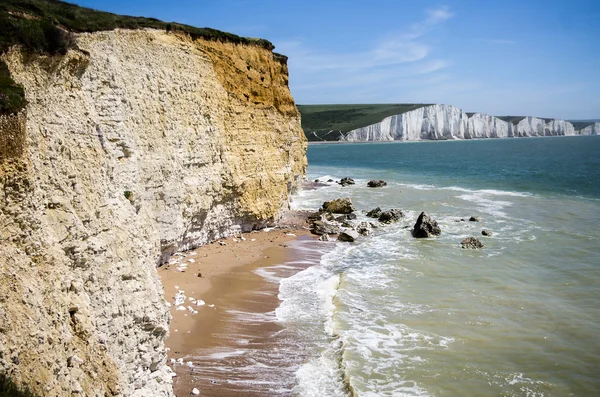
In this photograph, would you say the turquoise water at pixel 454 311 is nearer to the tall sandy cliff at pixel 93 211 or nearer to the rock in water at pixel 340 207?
the rock in water at pixel 340 207

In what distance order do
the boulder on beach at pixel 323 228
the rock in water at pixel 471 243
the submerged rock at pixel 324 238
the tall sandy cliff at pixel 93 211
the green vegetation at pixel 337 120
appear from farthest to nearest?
the green vegetation at pixel 337 120
the boulder on beach at pixel 323 228
the submerged rock at pixel 324 238
the rock in water at pixel 471 243
the tall sandy cliff at pixel 93 211

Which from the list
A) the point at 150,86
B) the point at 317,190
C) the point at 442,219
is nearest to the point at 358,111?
the point at 317,190

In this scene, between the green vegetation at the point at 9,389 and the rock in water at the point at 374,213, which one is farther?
the rock in water at the point at 374,213

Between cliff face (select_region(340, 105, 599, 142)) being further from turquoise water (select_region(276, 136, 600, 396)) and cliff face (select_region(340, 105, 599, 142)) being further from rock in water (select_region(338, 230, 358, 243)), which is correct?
rock in water (select_region(338, 230, 358, 243))

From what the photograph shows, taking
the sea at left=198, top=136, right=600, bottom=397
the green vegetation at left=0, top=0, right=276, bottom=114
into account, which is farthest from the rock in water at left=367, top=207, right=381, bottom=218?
the green vegetation at left=0, top=0, right=276, bottom=114

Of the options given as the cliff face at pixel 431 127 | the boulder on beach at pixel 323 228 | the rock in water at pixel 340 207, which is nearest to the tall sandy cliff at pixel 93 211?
the boulder on beach at pixel 323 228

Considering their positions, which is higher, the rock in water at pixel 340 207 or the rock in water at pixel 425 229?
the rock in water at pixel 340 207

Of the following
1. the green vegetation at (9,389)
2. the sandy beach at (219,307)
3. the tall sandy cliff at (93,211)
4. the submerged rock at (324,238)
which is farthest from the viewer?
the submerged rock at (324,238)

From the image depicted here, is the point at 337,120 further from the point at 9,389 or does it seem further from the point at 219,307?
the point at 9,389
